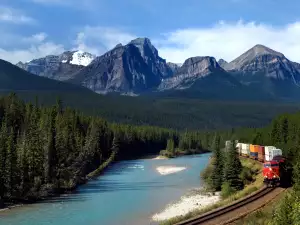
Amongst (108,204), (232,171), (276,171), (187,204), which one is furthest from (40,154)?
(276,171)

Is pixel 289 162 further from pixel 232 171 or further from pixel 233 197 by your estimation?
pixel 233 197

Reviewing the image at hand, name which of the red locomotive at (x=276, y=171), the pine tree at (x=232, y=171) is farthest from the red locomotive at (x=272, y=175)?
the pine tree at (x=232, y=171)

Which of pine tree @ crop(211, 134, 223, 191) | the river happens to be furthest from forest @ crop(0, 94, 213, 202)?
pine tree @ crop(211, 134, 223, 191)

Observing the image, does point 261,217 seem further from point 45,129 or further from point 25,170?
point 45,129

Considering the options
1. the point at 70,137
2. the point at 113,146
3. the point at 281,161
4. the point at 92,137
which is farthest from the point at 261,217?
the point at 113,146

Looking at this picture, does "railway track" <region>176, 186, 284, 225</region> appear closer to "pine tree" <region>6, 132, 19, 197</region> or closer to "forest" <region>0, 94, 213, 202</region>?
"forest" <region>0, 94, 213, 202</region>

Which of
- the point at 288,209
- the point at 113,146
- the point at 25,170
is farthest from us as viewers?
the point at 113,146

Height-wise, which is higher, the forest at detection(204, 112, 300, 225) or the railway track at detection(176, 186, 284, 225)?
the forest at detection(204, 112, 300, 225)

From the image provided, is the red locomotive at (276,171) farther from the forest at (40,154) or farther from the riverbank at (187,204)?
the forest at (40,154)
